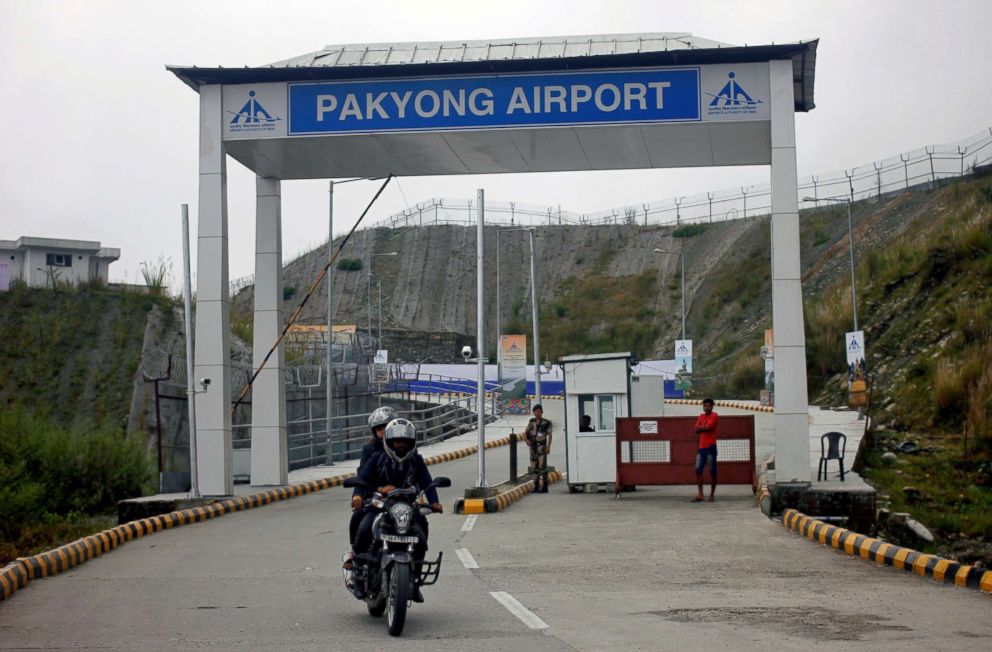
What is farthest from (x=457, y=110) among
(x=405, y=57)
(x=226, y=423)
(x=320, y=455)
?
(x=320, y=455)

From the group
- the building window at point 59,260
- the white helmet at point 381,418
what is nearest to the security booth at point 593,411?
the white helmet at point 381,418

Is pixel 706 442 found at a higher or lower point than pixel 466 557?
higher

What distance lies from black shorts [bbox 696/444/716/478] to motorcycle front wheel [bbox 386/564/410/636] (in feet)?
42.0

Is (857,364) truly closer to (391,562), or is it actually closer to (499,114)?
(499,114)

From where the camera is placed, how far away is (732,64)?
19922 millimetres

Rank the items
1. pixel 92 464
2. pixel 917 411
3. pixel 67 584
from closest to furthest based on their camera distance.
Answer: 1. pixel 67 584
2. pixel 92 464
3. pixel 917 411

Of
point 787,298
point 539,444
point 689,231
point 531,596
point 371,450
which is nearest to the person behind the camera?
point 371,450

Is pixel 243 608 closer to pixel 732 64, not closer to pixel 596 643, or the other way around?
pixel 596 643

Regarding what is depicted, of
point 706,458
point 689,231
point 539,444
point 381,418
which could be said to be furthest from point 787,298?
point 689,231

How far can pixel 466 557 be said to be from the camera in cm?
1397

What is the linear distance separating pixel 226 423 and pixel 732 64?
10.9 metres

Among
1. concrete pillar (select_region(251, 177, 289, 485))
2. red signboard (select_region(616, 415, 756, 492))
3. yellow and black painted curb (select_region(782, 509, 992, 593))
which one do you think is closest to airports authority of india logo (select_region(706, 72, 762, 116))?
red signboard (select_region(616, 415, 756, 492))

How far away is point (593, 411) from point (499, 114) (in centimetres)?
678

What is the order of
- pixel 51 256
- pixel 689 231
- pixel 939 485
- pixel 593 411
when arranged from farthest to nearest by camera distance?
pixel 689 231, pixel 51 256, pixel 593 411, pixel 939 485
